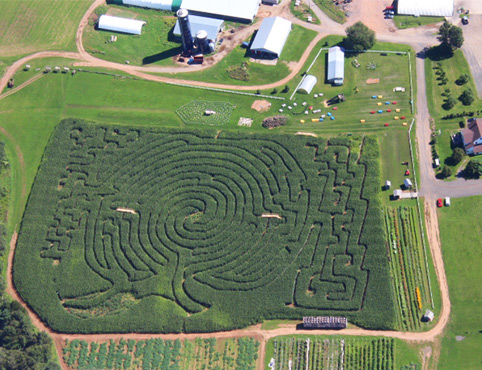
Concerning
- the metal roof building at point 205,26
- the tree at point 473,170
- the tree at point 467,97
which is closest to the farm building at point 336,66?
the tree at point 467,97

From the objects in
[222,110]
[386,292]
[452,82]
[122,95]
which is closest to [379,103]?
[452,82]

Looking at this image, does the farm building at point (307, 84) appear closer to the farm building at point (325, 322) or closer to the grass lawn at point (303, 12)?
the grass lawn at point (303, 12)

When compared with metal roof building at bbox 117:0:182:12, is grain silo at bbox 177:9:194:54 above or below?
below

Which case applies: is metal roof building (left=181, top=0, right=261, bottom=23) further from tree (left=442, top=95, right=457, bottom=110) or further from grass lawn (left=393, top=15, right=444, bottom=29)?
tree (left=442, top=95, right=457, bottom=110)

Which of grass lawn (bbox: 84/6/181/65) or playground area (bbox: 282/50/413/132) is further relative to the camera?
grass lawn (bbox: 84/6/181/65)

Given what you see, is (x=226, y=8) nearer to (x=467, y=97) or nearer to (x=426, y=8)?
(x=426, y=8)

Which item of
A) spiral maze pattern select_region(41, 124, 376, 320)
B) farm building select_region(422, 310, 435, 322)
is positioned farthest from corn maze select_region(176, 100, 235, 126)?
farm building select_region(422, 310, 435, 322)

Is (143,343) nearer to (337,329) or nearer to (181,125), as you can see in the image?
(337,329)
